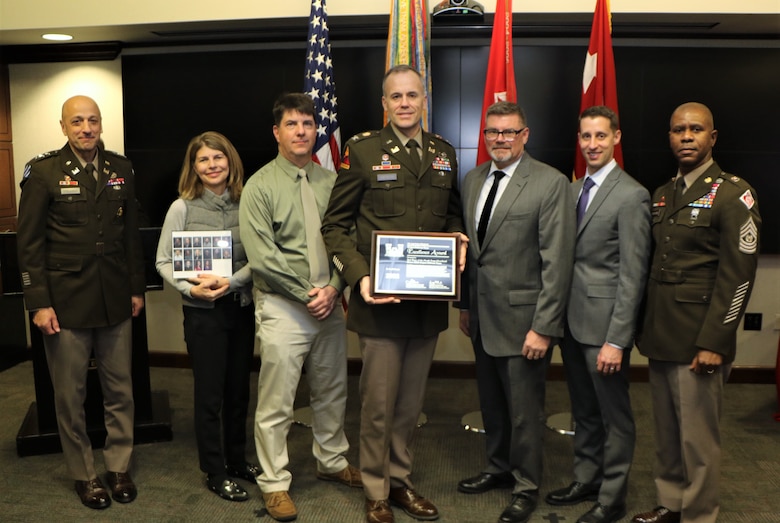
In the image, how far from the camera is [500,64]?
4.02 metres

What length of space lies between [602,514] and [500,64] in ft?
7.92

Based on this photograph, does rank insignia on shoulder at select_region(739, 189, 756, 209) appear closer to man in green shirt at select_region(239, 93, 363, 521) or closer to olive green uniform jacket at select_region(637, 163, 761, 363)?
olive green uniform jacket at select_region(637, 163, 761, 363)

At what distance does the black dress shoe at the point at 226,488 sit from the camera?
3037 mm

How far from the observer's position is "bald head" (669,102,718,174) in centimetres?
253

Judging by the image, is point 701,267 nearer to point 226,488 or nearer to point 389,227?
point 389,227

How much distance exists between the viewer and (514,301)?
2.72 m

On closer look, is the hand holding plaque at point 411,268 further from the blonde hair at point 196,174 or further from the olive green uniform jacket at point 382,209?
the blonde hair at point 196,174

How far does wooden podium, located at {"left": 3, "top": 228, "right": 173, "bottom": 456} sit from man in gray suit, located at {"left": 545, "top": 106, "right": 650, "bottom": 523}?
215 centimetres

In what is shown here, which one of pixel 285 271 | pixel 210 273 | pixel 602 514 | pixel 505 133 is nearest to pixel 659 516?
pixel 602 514

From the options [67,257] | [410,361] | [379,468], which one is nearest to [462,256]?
[410,361]

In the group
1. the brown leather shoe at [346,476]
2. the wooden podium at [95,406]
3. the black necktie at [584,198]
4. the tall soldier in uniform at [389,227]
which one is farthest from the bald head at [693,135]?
the wooden podium at [95,406]

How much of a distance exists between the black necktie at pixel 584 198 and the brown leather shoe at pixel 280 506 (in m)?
1.60

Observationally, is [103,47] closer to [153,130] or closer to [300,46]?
[153,130]

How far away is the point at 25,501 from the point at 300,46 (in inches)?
122
